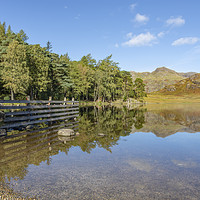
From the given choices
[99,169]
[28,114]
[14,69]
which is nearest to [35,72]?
[14,69]

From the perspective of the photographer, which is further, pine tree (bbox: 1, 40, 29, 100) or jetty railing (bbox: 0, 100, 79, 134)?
Answer: pine tree (bbox: 1, 40, 29, 100)

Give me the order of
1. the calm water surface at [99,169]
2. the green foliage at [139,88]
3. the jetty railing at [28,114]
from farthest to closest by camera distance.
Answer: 1. the green foliage at [139,88]
2. the jetty railing at [28,114]
3. the calm water surface at [99,169]

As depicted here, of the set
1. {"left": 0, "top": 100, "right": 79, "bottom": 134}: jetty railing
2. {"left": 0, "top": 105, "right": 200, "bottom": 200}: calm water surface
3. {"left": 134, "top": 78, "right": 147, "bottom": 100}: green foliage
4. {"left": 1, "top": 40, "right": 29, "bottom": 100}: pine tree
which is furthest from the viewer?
{"left": 134, "top": 78, "right": 147, "bottom": 100}: green foliage

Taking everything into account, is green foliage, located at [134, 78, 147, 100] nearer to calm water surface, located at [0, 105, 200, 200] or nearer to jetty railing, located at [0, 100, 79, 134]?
jetty railing, located at [0, 100, 79, 134]

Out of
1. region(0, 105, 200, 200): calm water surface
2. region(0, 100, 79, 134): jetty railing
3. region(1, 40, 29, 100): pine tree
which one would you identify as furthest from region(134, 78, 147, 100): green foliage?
region(0, 105, 200, 200): calm water surface

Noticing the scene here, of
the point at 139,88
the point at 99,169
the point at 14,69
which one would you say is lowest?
the point at 99,169

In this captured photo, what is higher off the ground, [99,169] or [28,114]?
[28,114]

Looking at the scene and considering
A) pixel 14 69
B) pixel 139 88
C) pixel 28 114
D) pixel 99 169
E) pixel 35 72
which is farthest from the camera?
pixel 139 88

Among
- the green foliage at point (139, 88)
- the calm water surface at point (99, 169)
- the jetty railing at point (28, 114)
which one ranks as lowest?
the calm water surface at point (99, 169)

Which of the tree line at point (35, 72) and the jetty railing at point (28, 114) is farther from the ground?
the tree line at point (35, 72)

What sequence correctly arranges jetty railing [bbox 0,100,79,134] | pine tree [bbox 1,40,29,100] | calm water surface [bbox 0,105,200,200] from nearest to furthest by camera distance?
calm water surface [bbox 0,105,200,200]
jetty railing [bbox 0,100,79,134]
pine tree [bbox 1,40,29,100]

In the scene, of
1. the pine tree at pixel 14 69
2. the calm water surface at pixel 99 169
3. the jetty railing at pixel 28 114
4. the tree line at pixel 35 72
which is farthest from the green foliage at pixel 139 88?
the calm water surface at pixel 99 169

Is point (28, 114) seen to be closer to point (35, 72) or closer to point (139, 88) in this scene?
point (35, 72)

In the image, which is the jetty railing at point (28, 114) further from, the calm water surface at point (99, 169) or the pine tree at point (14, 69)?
the pine tree at point (14, 69)
